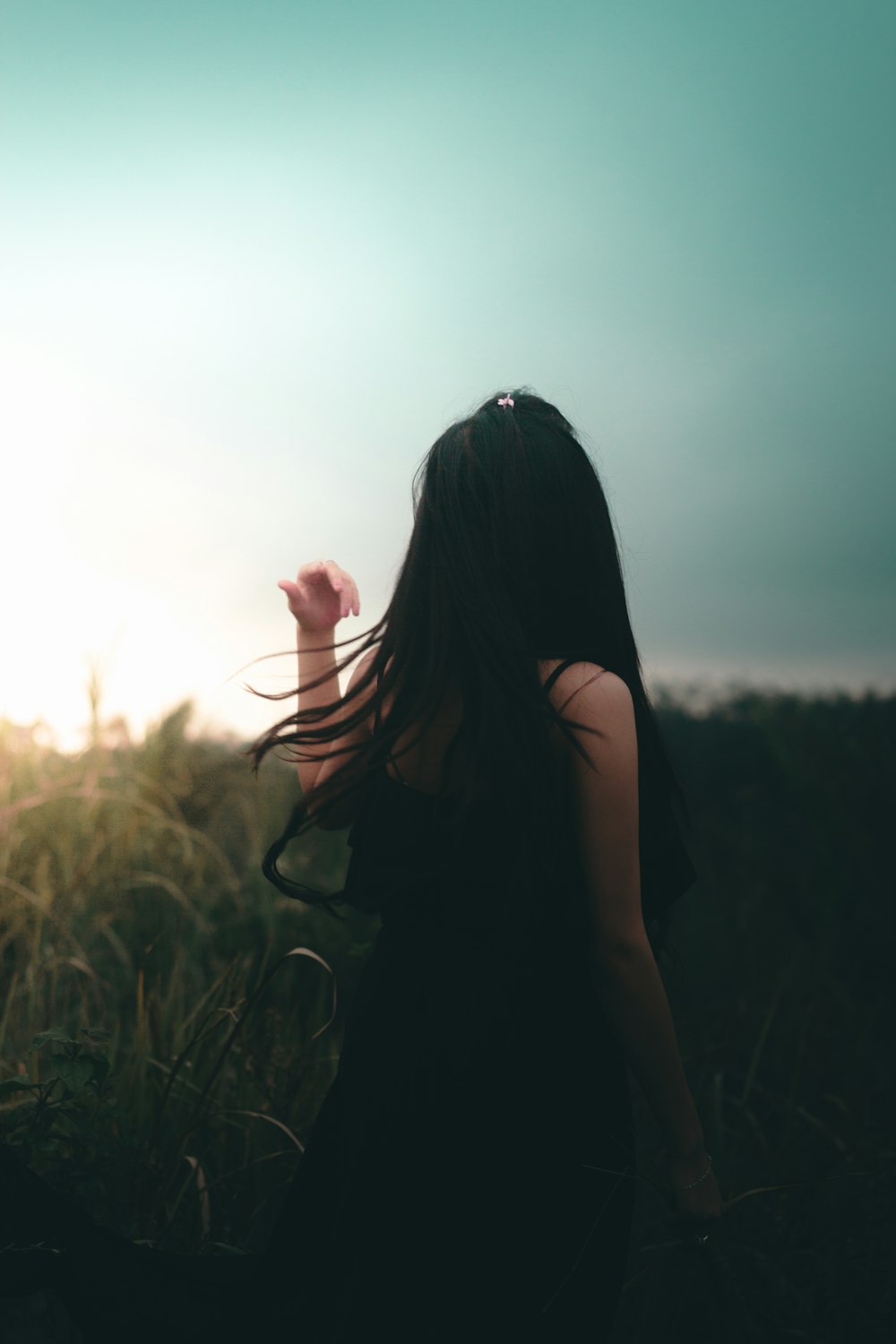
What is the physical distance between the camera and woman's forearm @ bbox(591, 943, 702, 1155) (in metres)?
1.40

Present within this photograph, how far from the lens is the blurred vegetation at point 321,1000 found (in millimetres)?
2031

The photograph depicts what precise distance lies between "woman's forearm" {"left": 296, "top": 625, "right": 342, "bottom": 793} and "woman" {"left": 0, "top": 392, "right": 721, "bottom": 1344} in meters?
0.09

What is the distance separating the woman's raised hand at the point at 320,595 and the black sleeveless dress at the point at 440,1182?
1.46 ft

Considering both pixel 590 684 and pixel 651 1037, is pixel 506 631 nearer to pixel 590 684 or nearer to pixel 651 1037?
pixel 590 684

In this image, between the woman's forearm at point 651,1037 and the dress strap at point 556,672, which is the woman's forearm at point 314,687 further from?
the woman's forearm at point 651,1037

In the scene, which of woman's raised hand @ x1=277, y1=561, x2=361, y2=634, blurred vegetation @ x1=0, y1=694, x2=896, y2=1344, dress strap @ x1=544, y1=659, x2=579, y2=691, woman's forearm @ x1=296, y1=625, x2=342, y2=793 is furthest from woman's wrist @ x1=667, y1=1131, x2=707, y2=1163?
woman's raised hand @ x1=277, y1=561, x2=361, y2=634

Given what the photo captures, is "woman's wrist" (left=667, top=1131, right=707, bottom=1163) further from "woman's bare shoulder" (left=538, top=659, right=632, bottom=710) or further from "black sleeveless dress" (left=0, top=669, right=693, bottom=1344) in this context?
"woman's bare shoulder" (left=538, top=659, right=632, bottom=710)

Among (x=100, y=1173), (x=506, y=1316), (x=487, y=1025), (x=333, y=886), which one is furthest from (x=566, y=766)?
(x=333, y=886)

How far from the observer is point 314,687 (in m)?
1.80

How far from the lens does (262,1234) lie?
2152 mm

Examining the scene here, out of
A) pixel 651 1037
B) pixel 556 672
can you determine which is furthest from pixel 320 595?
pixel 651 1037

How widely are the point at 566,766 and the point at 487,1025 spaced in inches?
17.9

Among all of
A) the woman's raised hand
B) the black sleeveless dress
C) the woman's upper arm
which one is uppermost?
the woman's raised hand

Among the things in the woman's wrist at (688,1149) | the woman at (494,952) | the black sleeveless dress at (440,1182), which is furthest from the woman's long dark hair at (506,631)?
the woman's wrist at (688,1149)
